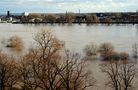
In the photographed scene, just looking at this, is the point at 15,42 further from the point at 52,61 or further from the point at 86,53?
the point at 52,61

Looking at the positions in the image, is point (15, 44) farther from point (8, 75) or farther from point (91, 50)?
point (8, 75)

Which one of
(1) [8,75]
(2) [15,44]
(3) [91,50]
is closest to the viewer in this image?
(1) [8,75]

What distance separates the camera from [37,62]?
489 inches

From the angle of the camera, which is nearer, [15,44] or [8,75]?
[8,75]

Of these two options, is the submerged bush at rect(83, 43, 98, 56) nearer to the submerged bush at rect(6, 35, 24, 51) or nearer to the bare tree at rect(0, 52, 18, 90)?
the submerged bush at rect(6, 35, 24, 51)

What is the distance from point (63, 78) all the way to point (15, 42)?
15.3 meters

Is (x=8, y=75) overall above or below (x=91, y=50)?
above

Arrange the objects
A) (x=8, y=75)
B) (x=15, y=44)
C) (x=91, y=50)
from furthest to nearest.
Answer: (x=15, y=44) → (x=91, y=50) → (x=8, y=75)

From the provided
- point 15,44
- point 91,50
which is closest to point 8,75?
point 91,50

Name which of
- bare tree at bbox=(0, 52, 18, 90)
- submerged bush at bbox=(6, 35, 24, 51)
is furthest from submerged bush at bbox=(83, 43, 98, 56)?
bare tree at bbox=(0, 52, 18, 90)

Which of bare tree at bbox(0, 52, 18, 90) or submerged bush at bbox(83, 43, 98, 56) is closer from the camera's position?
bare tree at bbox(0, 52, 18, 90)

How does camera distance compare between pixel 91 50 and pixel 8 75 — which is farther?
pixel 91 50

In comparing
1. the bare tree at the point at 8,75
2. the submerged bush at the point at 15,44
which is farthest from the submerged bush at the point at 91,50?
the bare tree at the point at 8,75

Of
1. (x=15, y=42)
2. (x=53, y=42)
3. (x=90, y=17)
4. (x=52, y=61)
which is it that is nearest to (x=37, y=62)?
(x=52, y=61)
